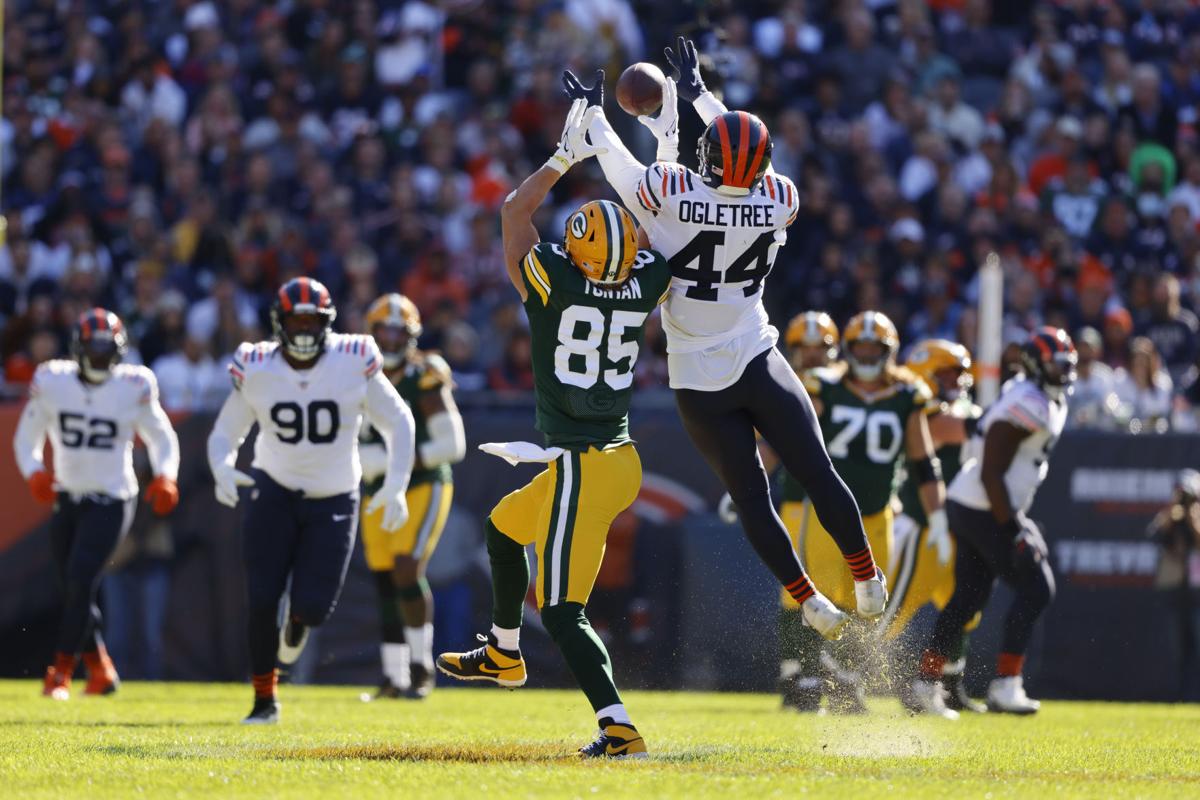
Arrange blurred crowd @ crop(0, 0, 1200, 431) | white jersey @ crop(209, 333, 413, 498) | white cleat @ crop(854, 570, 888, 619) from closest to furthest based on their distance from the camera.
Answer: white cleat @ crop(854, 570, 888, 619), white jersey @ crop(209, 333, 413, 498), blurred crowd @ crop(0, 0, 1200, 431)

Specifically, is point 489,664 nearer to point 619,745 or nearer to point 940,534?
point 619,745

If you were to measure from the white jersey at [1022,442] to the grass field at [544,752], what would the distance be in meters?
1.20

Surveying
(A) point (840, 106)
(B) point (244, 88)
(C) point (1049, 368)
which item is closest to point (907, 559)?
(C) point (1049, 368)

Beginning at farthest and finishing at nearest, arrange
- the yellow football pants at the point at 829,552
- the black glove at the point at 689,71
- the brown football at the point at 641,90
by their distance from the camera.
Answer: the yellow football pants at the point at 829,552, the black glove at the point at 689,71, the brown football at the point at 641,90

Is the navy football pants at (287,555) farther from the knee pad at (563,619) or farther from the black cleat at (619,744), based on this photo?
the black cleat at (619,744)

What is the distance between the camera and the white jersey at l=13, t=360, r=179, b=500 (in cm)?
1097

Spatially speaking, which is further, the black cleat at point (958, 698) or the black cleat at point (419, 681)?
the black cleat at point (419, 681)

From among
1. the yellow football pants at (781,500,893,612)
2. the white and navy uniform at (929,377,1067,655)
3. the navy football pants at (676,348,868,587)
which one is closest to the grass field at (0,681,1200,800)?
the white and navy uniform at (929,377,1067,655)

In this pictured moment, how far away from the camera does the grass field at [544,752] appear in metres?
6.12

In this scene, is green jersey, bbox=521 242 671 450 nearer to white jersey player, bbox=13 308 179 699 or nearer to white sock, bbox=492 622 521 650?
white sock, bbox=492 622 521 650

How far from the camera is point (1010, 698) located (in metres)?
10.6

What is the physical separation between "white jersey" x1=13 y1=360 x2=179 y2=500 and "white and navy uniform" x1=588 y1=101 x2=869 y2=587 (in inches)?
169

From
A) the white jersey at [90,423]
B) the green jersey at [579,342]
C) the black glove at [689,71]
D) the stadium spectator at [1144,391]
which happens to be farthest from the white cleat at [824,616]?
the stadium spectator at [1144,391]

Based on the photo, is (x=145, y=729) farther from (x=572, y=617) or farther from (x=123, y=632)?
(x=123, y=632)
